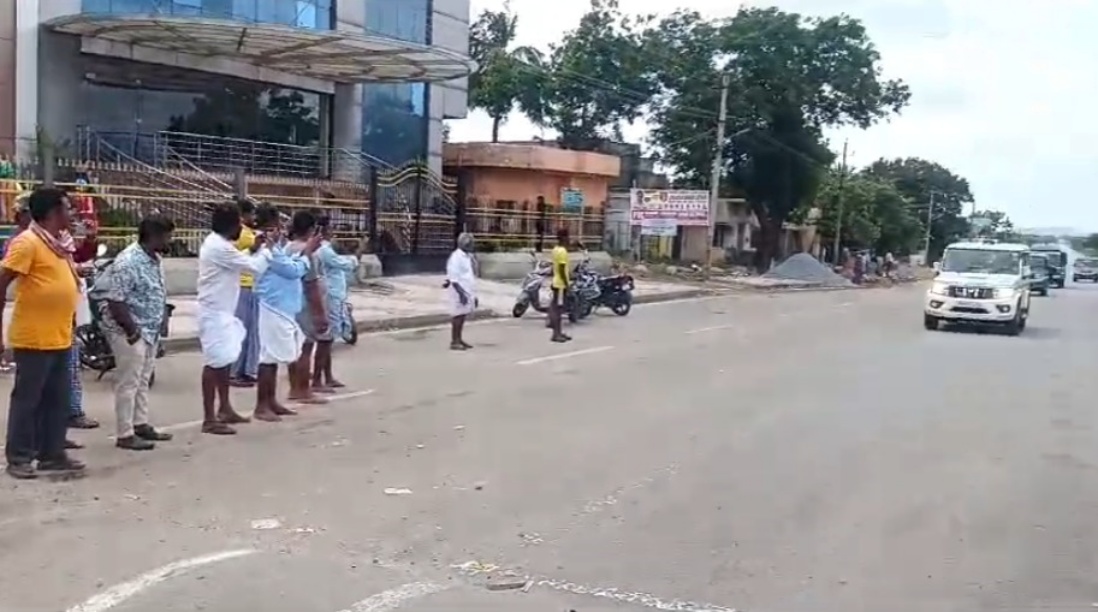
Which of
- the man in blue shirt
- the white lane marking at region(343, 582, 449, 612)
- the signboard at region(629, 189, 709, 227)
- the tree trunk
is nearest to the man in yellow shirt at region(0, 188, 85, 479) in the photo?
the man in blue shirt

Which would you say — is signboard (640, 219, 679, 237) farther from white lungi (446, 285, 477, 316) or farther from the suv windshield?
white lungi (446, 285, 477, 316)

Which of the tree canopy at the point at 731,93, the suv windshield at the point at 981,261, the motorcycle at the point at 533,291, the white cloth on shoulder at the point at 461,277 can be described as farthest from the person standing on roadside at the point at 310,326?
the tree canopy at the point at 731,93

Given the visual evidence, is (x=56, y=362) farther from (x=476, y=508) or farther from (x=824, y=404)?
(x=824, y=404)

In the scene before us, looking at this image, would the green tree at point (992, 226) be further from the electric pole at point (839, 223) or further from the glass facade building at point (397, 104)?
the glass facade building at point (397, 104)

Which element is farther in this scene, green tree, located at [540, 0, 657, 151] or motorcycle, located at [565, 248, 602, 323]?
green tree, located at [540, 0, 657, 151]

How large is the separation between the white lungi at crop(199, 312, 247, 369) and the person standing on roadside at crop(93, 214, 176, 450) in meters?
0.38

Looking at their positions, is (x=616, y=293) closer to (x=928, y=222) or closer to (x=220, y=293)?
(x=220, y=293)

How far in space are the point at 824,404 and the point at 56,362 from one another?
24.1 ft

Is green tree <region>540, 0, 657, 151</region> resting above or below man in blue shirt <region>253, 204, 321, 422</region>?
above

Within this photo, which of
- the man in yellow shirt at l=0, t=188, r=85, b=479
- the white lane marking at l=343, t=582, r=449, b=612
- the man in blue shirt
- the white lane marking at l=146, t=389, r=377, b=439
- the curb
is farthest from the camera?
the curb

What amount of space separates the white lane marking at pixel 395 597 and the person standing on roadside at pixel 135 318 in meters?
3.55

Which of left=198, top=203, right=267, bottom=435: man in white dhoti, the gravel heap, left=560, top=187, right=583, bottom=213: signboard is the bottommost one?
the gravel heap

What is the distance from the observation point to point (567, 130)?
188ft

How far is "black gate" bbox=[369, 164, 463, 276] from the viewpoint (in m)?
28.4
